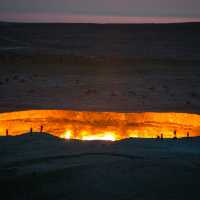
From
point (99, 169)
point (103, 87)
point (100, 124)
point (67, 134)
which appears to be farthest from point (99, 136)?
point (103, 87)

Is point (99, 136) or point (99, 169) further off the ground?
point (99, 136)

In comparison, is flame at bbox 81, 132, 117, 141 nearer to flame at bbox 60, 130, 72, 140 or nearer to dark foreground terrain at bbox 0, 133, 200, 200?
flame at bbox 60, 130, 72, 140

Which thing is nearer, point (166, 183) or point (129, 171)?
point (166, 183)

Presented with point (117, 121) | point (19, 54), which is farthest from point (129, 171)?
point (19, 54)

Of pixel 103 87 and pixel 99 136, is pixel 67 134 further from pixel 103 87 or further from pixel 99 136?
pixel 103 87

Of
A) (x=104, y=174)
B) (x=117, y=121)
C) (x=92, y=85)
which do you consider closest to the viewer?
(x=104, y=174)

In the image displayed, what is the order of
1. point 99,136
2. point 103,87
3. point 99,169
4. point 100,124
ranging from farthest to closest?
point 103,87, point 100,124, point 99,136, point 99,169

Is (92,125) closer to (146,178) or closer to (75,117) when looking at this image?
(75,117)
